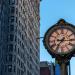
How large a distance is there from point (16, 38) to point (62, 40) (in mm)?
110996

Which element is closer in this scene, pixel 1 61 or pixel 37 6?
pixel 1 61

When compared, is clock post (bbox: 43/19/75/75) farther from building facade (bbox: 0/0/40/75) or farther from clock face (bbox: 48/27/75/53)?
building facade (bbox: 0/0/40/75)

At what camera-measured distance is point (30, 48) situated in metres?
145

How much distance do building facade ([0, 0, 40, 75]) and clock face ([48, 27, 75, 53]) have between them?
330 ft

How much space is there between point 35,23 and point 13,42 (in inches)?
1847

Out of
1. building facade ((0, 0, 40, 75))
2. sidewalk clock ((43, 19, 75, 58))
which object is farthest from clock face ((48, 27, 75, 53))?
building facade ((0, 0, 40, 75))

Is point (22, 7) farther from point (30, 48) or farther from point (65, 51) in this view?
point (65, 51)

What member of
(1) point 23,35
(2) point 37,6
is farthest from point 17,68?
(2) point 37,6

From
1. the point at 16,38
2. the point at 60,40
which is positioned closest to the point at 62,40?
the point at 60,40

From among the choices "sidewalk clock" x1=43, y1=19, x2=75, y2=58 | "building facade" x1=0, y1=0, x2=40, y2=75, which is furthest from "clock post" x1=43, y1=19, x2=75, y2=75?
"building facade" x1=0, y1=0, x2=40, y2=75

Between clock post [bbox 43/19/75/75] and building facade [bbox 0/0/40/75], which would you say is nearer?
clock post [bbox 43/19/75/75]

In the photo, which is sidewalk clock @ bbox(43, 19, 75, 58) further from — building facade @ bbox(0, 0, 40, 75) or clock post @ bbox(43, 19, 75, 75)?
building facade @ bbox(0, 0, 40, 75)

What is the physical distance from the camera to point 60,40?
6.92 m

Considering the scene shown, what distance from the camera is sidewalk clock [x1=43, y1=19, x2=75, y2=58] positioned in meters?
6.84
